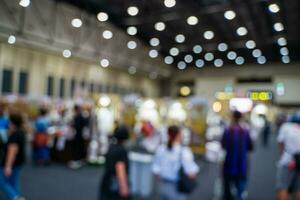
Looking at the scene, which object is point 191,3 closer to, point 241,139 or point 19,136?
point 241,139

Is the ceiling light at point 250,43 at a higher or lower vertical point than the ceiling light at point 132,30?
higher

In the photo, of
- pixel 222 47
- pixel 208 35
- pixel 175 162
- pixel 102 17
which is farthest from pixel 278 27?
pixel 175 162

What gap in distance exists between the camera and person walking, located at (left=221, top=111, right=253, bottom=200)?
455 cm

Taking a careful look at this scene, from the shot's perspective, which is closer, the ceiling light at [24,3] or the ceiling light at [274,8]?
the ceiling light at [24,3]

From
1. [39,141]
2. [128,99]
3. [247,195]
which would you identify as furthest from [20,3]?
[128,99]

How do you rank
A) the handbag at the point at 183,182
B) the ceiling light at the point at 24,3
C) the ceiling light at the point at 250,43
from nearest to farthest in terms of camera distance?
the ceiling light at the point at 24,3 < the handbag at the point at 183,182 < the ceiling light at the point at 250,43

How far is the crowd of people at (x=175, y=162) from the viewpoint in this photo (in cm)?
342

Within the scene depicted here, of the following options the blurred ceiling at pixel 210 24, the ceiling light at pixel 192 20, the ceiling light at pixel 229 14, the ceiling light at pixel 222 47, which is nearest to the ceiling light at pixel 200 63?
the blurred ceiling at pixel 210 24

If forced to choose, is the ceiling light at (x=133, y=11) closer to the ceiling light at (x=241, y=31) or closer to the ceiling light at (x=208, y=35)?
the ceiling light at (x=208, y=35)

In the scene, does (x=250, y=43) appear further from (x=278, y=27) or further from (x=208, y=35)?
(x=208, y=35)

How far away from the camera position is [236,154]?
4547 millimetres

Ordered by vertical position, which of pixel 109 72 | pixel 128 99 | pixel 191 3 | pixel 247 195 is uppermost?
pixel 191 3

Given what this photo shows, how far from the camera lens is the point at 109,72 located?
16.6 m

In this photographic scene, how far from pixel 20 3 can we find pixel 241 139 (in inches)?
116
